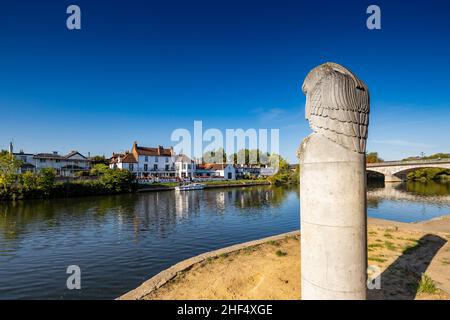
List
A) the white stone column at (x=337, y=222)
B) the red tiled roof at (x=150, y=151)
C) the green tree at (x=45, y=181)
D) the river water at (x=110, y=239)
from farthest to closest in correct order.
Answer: the red tiled roof at (x=150, y=151) < the green tree at (x=45, y=181) < the river water at (x=110, y=239) < the white stone column at (x=337, y=222)

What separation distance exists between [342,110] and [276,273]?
17.2 feet

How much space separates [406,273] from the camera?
719cm

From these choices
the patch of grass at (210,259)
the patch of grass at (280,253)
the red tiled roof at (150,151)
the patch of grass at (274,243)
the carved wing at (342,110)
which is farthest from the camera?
the red tiled roof at (150,151)

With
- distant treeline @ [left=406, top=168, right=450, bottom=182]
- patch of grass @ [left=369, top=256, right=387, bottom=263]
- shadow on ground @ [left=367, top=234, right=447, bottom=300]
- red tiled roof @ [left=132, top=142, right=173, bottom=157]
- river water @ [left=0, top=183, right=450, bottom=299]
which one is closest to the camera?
shadow on ground @ [left=367, top=234, right=447, bottom=300]

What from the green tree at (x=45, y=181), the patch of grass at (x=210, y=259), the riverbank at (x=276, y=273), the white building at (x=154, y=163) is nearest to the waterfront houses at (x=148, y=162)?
the white building at (x=154, y=163)

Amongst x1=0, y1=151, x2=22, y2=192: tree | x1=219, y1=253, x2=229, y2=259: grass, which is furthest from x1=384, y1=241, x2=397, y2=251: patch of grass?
x1=0, y1=151, x2=22, y2=192: tree

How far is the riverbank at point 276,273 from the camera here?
244 inches

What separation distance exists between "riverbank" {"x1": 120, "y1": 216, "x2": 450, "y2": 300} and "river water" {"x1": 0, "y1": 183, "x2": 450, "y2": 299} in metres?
3.32

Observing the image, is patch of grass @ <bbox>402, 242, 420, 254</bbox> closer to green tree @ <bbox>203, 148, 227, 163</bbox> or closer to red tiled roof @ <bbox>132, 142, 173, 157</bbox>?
red tiled roof @ <bbox>132, 142, 173, 157</bbox>

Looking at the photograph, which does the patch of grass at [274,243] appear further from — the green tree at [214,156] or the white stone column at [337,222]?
the green tree at [214,156]

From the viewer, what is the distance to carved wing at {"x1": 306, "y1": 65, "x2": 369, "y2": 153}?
173 inches

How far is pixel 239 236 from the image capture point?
54.0 ft

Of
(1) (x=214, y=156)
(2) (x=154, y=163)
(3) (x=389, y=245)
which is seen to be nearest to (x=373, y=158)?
(1) (x=214, y=156)
